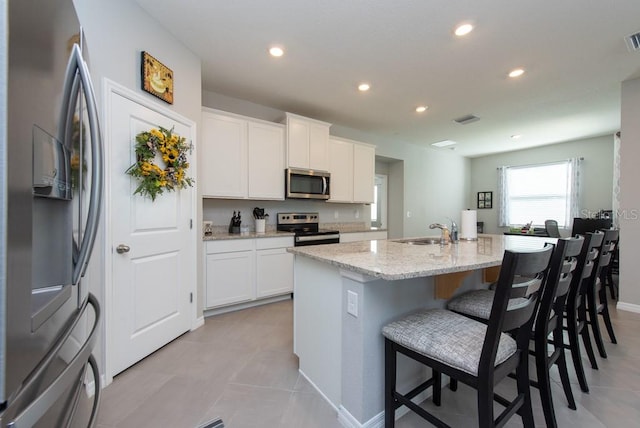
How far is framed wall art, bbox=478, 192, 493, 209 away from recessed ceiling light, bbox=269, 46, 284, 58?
6.38 m

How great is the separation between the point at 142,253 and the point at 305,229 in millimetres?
2257

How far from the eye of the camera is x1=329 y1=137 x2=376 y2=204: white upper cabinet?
423 cm

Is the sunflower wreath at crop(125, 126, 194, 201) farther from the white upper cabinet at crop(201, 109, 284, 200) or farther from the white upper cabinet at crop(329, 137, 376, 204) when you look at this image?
the white upper cabinet at crop(329, 137, 376, 204)

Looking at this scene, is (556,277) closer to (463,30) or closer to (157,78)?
(463,30)

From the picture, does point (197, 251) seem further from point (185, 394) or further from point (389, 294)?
point (389, 294)

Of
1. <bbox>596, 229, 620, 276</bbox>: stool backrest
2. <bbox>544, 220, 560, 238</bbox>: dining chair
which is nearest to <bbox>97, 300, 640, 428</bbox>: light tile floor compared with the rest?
<bbox>596, 229, 620, 276</bbox>: stool backrest

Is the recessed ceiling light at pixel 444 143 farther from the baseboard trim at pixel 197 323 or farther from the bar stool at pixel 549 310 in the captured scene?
the baseboard trim at pixel 197 323

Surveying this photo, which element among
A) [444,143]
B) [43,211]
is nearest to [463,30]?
[43,211]

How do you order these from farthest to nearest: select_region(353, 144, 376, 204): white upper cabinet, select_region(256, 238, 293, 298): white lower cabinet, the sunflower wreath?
select_region(353, 144, 376, 204): white upper cabinet < select_region(256, 238, 293, 298): white lower cabinet < the sunflower wreath

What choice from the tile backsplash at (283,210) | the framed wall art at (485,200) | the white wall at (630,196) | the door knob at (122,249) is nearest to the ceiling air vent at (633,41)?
the white wall at (630,196)

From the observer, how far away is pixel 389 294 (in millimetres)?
1438

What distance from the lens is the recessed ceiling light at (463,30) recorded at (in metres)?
2.15

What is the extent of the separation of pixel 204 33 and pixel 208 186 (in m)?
1.47

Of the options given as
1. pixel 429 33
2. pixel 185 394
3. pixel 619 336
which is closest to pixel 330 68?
pixel 429 33
